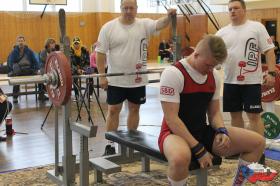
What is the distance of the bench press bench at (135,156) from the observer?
2312mm

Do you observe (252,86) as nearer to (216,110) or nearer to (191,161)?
(216,110)

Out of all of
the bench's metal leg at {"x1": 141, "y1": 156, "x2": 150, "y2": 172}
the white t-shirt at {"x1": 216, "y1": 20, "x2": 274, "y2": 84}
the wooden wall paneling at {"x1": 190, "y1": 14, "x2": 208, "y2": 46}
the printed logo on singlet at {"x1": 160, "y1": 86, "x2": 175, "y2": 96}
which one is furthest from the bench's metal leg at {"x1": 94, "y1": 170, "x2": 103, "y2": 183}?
the wooden wall paneling at {"x1": 190, "y1": 14, "x2": 208, "y2": 46}

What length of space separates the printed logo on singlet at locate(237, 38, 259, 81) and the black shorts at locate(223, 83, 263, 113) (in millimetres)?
108

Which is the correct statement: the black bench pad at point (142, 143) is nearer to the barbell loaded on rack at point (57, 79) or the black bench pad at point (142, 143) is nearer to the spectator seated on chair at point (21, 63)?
the barbell loaded on rack at point (57, 79)

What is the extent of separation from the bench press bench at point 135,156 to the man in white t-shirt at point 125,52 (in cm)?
35

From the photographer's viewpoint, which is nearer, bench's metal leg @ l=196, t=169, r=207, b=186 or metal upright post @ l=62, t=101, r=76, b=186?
bench's metal leg @ l=196, t=169, r=207, b=186

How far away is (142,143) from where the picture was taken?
8.73 feet

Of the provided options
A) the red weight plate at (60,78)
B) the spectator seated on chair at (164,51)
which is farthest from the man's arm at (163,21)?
the spectator seated on chair at (164,51)

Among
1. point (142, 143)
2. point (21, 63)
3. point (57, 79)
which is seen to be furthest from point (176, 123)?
point (21, 63)

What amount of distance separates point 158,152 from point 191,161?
248mm

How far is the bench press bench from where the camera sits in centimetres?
231

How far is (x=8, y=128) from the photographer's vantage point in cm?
478

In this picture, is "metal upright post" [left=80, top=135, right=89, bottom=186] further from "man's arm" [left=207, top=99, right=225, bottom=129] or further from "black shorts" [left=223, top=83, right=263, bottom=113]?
"black shorts" [left=223, top=83, right=263, bottom=113]

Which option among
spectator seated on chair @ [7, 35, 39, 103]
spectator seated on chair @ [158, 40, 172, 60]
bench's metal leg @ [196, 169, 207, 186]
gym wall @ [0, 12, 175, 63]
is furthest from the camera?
spectator seated on chair @ [158, 40, 172, 60]
